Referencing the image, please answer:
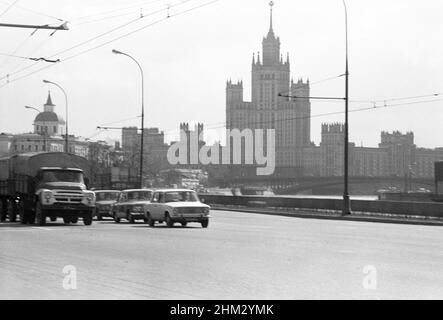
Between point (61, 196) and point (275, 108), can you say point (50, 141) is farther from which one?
point (61, 196)

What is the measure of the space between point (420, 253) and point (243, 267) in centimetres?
507

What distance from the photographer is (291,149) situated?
16650cm

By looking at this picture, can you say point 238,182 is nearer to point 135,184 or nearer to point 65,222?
point 135,184

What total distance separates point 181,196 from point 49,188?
16.9 feet

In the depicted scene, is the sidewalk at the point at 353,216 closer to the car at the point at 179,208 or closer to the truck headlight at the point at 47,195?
the car at the point at 179,208

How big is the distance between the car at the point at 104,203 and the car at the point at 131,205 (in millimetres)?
2147

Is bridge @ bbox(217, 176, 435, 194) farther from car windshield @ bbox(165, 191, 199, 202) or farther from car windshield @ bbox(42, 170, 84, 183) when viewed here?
car windshield @ bbox(165, 191, 199, 202)

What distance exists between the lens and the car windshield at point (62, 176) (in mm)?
31594

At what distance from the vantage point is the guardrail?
125 ft
